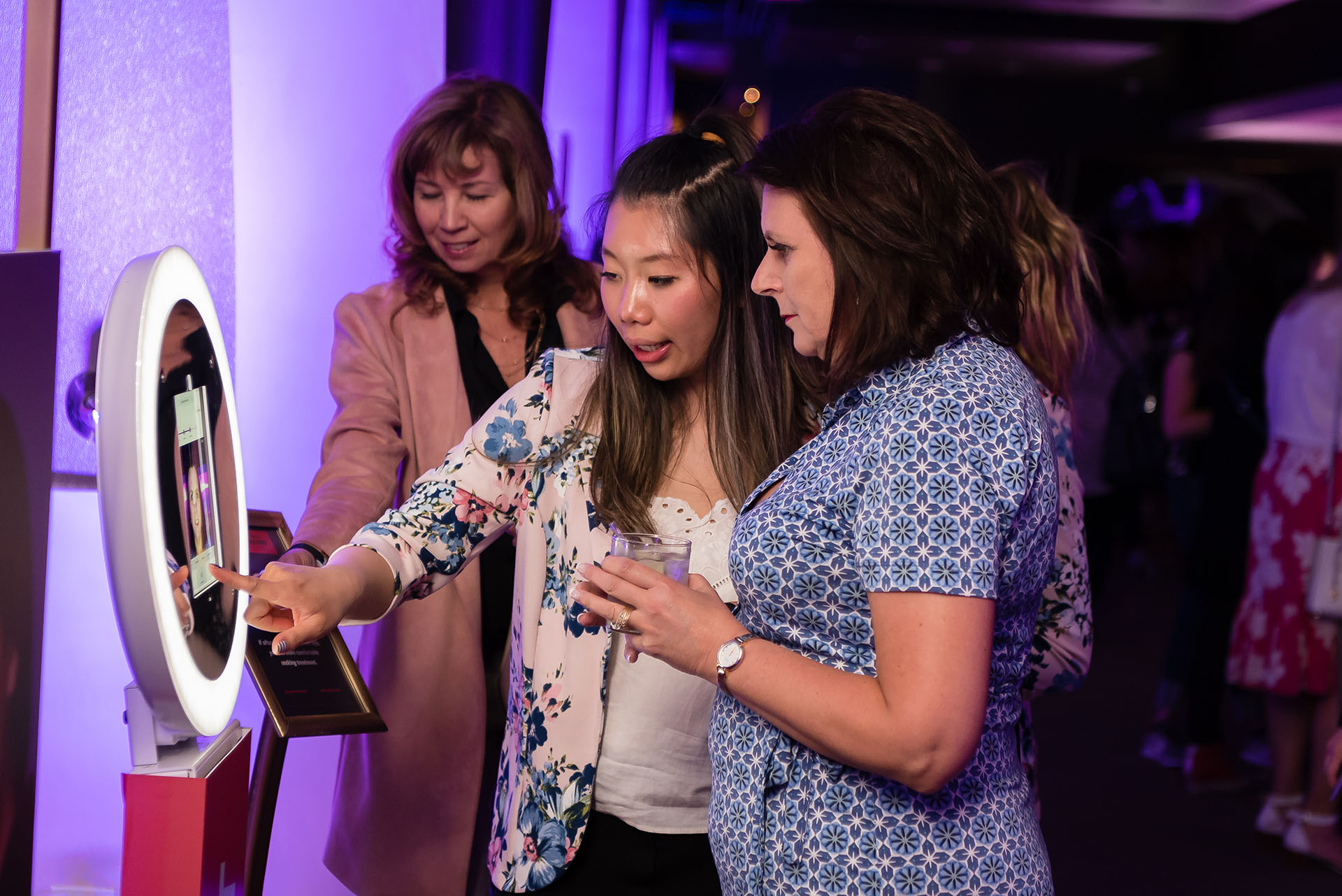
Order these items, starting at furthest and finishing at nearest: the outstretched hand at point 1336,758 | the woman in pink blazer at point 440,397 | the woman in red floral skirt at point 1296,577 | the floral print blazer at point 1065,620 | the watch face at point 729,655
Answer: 1. the woman in red floral skirt at point 1296,577
2. the outstretched hand at point 1336,758
3. the woman in pink blazer at point 440,397
4. the floral print blazer at point 1065,620
5. the watch face at point 729,655

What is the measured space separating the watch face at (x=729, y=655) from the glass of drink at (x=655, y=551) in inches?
4.3

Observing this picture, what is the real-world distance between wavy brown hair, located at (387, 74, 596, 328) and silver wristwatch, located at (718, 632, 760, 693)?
121 cm

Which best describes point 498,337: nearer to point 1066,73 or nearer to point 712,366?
point 712,366

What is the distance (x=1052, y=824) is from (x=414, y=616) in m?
2.75

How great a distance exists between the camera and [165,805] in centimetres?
103

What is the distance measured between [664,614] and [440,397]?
1076 millimetres

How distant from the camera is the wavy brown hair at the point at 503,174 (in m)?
2.15

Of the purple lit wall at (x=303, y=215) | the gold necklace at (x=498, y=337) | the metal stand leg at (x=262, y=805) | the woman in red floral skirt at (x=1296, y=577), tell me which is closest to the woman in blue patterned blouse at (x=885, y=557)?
the metal stand leg at (x=262, y=805)

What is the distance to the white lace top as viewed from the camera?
58.8 inches

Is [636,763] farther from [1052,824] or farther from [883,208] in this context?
[1052,824]

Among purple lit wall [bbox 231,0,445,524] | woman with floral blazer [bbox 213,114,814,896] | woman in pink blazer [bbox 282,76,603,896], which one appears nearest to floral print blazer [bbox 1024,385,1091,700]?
woman with floral blazer [bbox 213,114,814,896]

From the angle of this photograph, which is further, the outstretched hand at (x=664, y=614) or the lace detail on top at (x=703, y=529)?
the lace detail on top at (x=703, y=529)

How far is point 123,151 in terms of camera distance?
5.50 ft

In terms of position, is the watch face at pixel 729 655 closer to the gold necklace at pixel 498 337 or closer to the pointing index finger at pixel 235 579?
the pointing index finger at pixel 235 579
